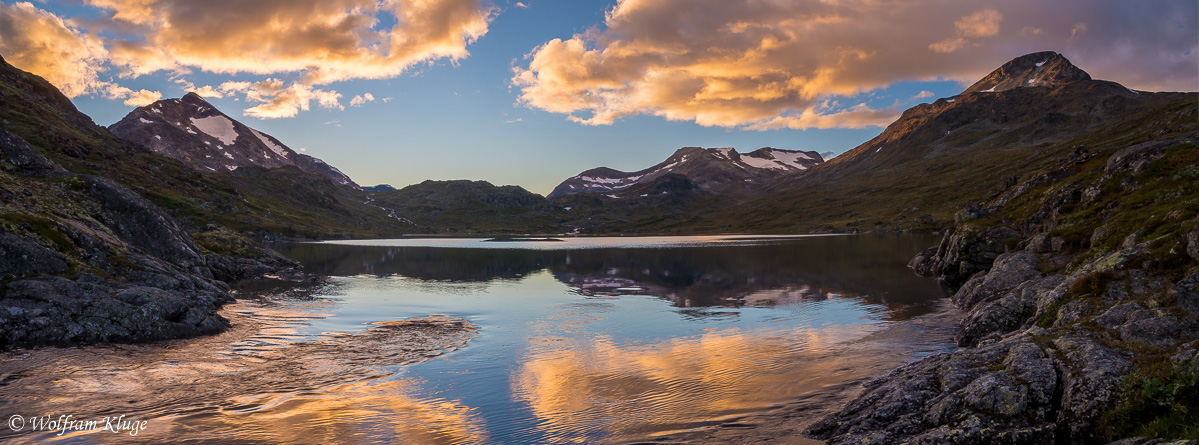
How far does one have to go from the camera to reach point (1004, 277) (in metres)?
37.1

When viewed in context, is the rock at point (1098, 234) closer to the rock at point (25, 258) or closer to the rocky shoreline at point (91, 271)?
the rocky shoreline at point (91, 271)

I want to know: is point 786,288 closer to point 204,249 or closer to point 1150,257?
point 1150,257

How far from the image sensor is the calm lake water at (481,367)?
19.1m

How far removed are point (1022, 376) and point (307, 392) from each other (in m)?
25.0

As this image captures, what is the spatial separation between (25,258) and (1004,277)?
201ft

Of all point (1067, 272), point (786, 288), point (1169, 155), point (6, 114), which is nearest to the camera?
point (1067, 272)

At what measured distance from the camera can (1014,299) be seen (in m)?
29.0

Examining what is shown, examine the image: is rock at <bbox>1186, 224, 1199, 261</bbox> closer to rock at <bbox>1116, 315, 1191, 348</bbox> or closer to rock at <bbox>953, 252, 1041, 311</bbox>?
rock at <bbox>1116, 315, 1191, 348</bbox>

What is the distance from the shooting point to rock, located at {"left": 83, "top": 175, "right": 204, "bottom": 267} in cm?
5134

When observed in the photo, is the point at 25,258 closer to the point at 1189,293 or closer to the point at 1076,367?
the point at 1076,367

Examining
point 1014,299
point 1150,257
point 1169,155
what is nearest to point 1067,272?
point 1014,299

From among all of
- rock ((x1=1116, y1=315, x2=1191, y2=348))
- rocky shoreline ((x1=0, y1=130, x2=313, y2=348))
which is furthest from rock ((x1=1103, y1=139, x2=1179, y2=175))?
rocky shoreline ((x1=0, y1=130, x2=313, y2=348))

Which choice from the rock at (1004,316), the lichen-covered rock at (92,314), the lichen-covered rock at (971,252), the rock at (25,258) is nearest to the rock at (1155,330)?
the rock at (1004,316)

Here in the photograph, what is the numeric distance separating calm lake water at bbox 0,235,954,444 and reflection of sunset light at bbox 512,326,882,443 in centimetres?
10
